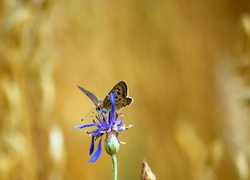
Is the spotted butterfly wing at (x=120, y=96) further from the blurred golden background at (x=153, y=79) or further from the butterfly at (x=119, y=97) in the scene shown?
the blurred golden background at (x=153, y=79)

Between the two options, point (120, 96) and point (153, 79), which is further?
Answer: point (153, 79)

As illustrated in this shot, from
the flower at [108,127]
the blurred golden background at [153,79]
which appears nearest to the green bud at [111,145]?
the flower at [108,127]

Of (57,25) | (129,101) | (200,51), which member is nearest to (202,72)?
(200,51)

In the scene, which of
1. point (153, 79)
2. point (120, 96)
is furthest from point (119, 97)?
point (153, 79)

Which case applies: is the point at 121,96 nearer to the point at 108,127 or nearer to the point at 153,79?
the point at 108,127

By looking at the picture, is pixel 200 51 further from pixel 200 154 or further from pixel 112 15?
pixel 200 154

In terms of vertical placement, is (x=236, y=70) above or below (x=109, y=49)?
below

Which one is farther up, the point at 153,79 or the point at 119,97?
the point at 153,79

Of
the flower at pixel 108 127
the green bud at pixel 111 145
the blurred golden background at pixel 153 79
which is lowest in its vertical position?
the green bud at pixel 111 145
